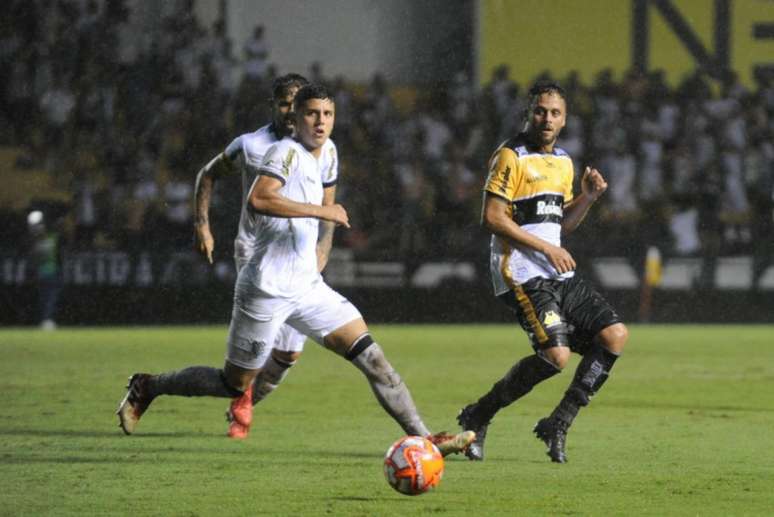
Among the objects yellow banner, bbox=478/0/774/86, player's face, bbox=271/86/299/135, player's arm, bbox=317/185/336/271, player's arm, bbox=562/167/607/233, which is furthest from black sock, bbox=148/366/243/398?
yellow banner, bbox=478/0/774/86

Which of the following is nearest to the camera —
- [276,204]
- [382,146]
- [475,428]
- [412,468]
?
[412,468]

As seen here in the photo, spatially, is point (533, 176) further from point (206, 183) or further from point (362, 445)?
point (206, 183)

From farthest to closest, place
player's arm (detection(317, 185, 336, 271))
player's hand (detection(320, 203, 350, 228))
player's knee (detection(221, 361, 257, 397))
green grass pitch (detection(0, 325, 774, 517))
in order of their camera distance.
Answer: player's arm (detection(317, 185, 336, 271))
player's knee (detection(221, 361, 257, 397))
player's hand (detection(320, 203, 350, 228))
green grass pitch (detection(0, 325, 774, 517))

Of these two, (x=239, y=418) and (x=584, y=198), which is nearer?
(x=584, y=198)

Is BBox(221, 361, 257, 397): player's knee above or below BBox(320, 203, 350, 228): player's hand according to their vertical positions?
below

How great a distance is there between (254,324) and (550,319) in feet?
5.37

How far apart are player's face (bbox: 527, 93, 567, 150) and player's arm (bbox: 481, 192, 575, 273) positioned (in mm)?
421

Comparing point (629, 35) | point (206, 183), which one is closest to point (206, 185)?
point (206, 183)

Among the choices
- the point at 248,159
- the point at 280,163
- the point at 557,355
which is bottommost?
the point at 557,355

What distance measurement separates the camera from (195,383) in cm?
887

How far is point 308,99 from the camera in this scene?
826cm

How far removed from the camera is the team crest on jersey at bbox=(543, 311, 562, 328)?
8664mm

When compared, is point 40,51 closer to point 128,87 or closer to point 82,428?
point 128,87

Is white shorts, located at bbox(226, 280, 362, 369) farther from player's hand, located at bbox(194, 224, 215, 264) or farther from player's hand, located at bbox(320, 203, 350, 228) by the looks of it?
player's hand, located at bbox(194, 224, 215, 264)
